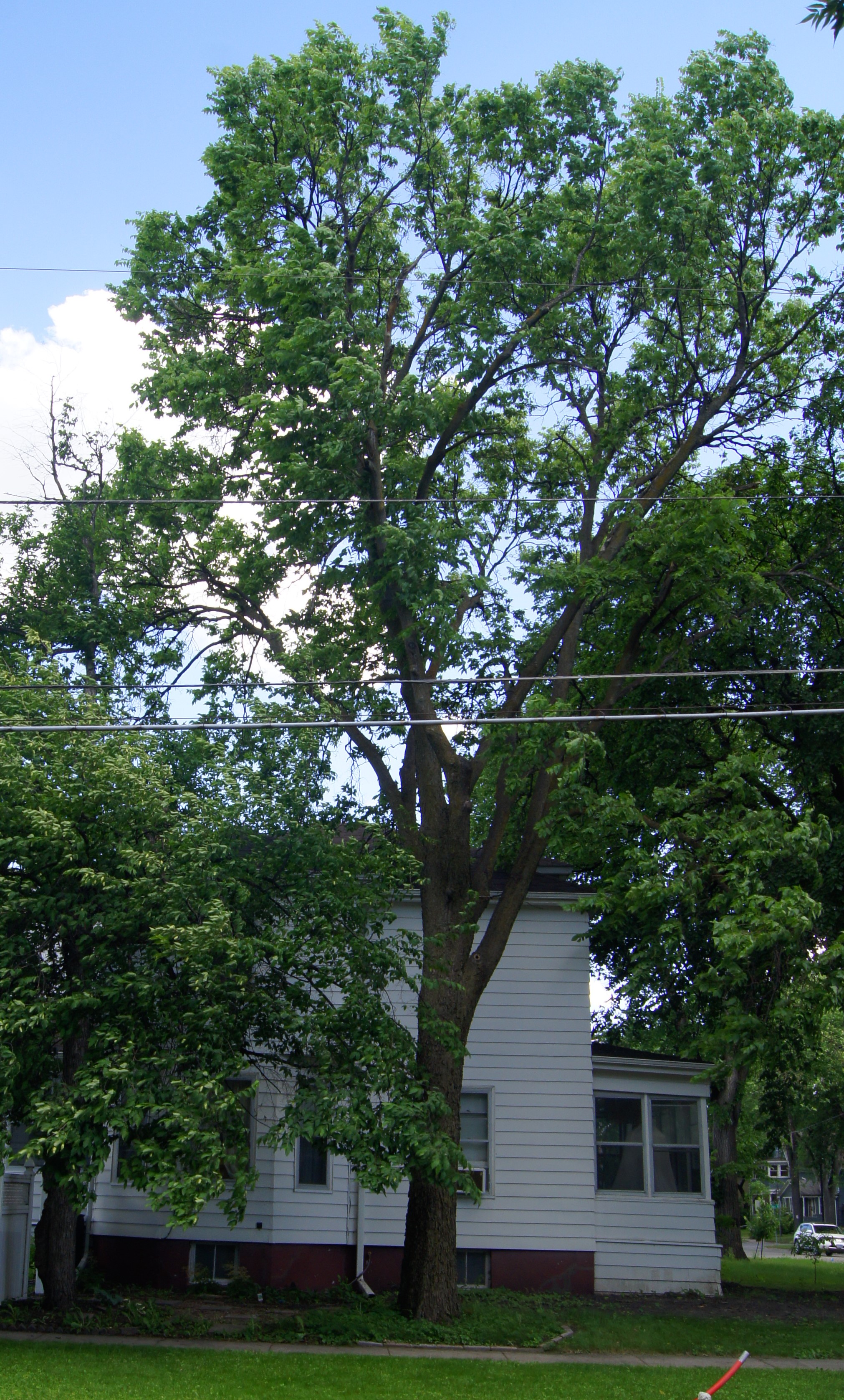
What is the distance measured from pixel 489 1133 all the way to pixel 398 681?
837 centimetres

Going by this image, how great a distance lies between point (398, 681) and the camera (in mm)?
11930

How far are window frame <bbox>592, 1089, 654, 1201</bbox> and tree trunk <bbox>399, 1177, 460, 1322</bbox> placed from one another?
163 inches

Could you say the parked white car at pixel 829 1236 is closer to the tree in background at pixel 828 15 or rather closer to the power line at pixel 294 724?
the power line at pixel 294 724

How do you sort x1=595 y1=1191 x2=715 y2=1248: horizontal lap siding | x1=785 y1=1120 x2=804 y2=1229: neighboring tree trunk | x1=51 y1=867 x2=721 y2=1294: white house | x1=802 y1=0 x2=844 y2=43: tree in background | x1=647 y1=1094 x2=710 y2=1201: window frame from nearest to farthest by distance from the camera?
x1=802 y1=0 x2=844 y2=43: tree in background → x1=51 y1=867 x2=721 y2=1294: white house → x1=595 y1=1191 x2=715 y2=1248: horizontal lap siding → x1=647 y1=1094 x2=710 y2=1201: window frame → x1=785 y1=1120 x2=804 y2=1229: neighboring tree trunk

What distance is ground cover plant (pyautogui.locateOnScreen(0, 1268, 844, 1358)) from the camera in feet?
42.0

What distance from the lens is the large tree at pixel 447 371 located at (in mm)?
14109

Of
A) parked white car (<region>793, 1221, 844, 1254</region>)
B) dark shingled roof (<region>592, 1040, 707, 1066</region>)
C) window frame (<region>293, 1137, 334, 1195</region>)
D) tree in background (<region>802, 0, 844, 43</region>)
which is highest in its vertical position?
tree in background (<region>802, 0, 844, 43</region>)

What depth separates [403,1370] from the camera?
1117cm

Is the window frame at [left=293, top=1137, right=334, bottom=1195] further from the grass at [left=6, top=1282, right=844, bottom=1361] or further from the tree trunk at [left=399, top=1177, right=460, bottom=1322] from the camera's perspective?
the tree trunk at [left=399, top=1177, right=460, bottom=1322]

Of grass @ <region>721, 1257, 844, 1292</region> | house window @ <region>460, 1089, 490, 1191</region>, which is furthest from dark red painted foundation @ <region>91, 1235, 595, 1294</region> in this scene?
grass @ <region>721, 1257, 844, 1292</region>

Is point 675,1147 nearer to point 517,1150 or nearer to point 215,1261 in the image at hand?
point 517,1150

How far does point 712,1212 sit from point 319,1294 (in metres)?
6.16

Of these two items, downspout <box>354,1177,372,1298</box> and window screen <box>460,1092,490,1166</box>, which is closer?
downspout <box>354,1177,372,1298</box>

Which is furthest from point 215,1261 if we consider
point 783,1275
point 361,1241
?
point 783,1275
